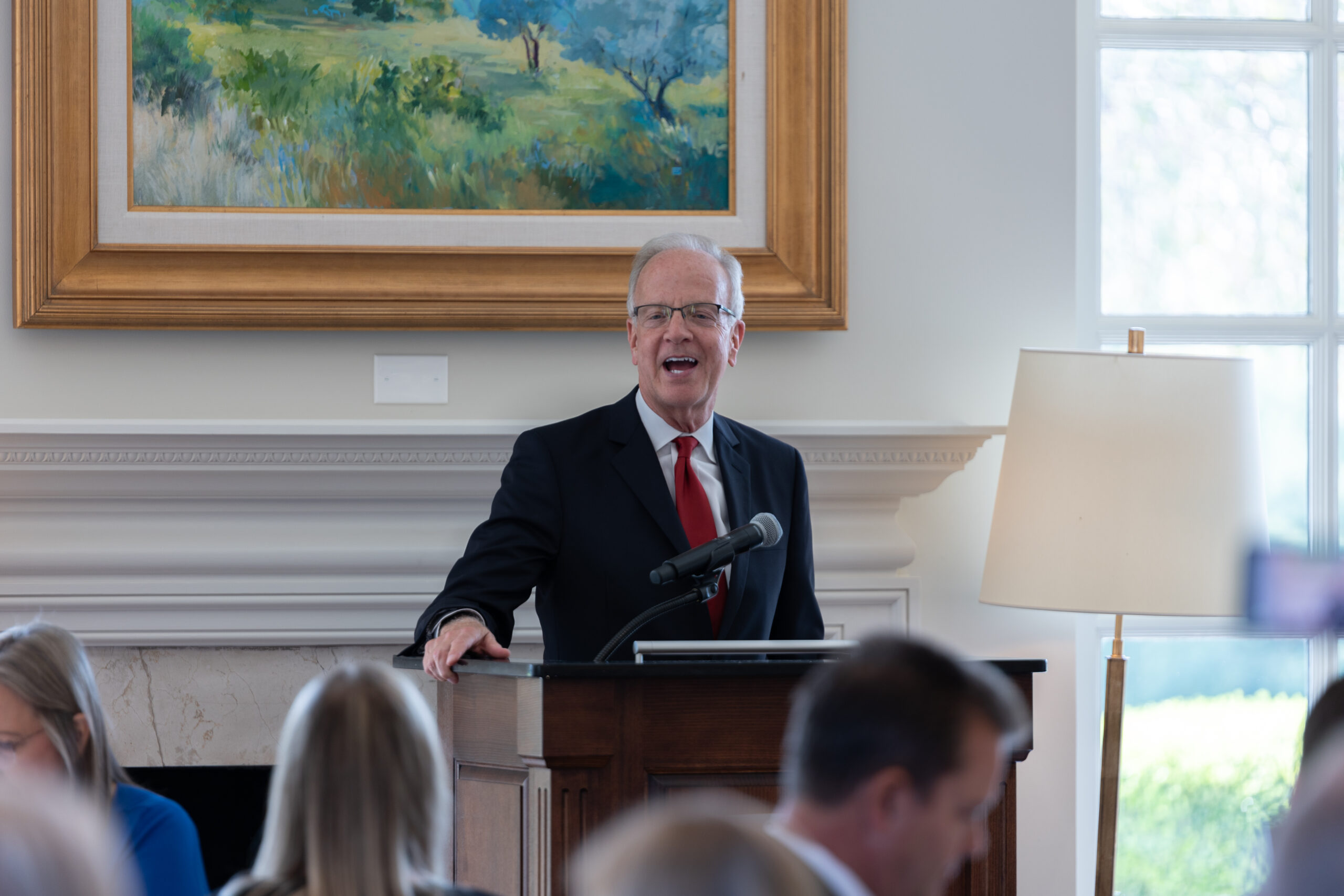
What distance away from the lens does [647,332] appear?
236 centimetres

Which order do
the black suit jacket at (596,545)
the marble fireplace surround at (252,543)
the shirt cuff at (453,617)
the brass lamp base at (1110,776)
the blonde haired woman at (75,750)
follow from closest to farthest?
the blonde haired woman at (75,750) → the shirt cuff at (453,617) → the black suit jacket at (596,545) → the brass lamp base at (1110,776) → the marble fireplace surround at (252,543)

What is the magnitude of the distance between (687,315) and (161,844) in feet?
3.96

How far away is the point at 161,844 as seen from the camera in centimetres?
163

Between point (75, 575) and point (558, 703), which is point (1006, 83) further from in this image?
point (75, 575)

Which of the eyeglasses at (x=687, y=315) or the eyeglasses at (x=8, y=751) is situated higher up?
the eyeglasses at (x=687, y=315)

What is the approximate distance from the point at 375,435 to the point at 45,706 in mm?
1125

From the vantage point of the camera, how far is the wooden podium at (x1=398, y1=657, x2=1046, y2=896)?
1687 mm

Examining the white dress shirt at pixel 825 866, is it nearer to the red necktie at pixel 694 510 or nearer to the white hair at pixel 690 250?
the red necktie at pixel 694 510

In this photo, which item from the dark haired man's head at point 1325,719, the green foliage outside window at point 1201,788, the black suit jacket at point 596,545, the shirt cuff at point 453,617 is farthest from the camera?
the green foliage outside window at point 1201,788

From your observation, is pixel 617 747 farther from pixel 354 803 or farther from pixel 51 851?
pixel 51 851

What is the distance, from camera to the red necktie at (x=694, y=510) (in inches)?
90.7

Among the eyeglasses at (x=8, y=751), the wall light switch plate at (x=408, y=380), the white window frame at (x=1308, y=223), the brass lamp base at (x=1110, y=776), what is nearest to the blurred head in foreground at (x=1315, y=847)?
the eyeglasses at (x=8, y=751)

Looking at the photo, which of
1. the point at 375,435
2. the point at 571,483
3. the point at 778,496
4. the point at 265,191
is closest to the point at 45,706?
the point at 571,483

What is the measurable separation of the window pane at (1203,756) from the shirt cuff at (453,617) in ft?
5.86
